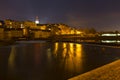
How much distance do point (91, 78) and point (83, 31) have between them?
617ft

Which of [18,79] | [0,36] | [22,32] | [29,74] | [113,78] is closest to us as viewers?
[113,78]

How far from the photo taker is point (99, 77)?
528 inches

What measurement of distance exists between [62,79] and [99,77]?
8.18 feet

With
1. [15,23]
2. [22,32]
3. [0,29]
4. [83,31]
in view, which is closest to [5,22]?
[15,23]

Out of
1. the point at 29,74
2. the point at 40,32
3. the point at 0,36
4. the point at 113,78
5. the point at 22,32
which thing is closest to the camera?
the point at 113,78

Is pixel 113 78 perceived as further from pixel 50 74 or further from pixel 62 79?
pixel 50 74

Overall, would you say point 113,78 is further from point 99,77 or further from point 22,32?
point 22,32

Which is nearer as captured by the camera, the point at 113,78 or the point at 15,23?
the point at 113,78

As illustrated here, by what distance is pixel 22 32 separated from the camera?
479 feet

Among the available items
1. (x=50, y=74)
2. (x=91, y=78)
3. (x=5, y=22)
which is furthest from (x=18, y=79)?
(x=5, y=22)

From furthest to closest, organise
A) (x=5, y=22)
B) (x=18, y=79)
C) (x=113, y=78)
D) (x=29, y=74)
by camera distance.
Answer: (x=5, y=22)
(x=29, y=74)
(x=18, y=79)
(x=113, y=78)

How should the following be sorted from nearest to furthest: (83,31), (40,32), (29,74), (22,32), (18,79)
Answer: (18,79), (29,74), (22,32), (40,32), (83,31)

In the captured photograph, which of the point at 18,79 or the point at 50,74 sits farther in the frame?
the point at 50,74

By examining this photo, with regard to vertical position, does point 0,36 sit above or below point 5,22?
below
